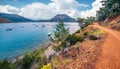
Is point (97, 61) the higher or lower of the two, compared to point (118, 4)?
lower

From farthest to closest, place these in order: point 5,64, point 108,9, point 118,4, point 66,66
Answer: point 108,9 < point 118,4 < point 5,64 < point 66,66

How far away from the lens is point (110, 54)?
2333cm

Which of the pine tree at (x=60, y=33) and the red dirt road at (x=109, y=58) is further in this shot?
the pine tree at (x=60, y=33)

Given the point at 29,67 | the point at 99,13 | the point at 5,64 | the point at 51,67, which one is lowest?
the point at 29,67

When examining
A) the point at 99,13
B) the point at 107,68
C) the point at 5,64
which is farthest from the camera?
the point at 99,13

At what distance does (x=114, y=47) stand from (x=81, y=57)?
6507 millimetres

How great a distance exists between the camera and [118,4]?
203 ft

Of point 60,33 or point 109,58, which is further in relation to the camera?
point 60,33

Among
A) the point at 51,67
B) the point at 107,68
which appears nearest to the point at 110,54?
the point at 107,68

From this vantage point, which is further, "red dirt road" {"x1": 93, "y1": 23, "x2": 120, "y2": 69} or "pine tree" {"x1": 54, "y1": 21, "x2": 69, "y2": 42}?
"pine tree" {"x1": 54, "y1": 21, "x2": 69, "y2": 42}

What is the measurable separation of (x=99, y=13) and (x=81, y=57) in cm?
6091

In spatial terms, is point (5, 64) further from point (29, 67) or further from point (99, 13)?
point (99, 13)

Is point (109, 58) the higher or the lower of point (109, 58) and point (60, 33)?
the lower

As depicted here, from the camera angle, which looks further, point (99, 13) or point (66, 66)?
point (99, 13)
